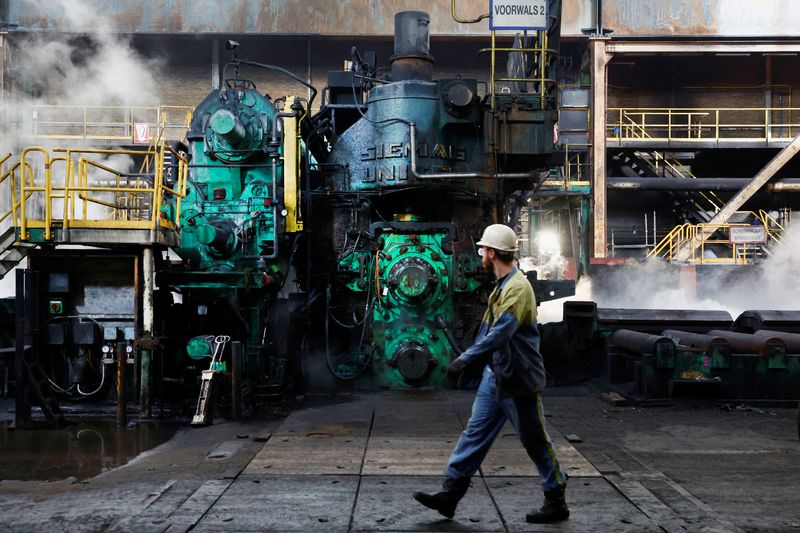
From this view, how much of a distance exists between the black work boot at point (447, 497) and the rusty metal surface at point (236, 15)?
20.0m

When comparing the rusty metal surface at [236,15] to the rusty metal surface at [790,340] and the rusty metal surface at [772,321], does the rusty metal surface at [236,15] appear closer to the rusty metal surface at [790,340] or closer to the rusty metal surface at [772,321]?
the rusty metal surface at [772,321]

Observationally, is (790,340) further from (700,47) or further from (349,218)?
(700,47)

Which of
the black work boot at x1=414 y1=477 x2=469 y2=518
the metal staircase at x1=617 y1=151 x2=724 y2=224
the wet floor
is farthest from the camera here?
the metal staircase at x1=617 y1=151 x2=724 y2=224

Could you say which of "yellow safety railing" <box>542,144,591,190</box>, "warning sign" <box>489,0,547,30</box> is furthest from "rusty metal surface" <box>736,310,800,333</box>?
"yellow safety railing" <box>542,144,591,190</box>

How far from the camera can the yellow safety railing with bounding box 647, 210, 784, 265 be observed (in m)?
23.3

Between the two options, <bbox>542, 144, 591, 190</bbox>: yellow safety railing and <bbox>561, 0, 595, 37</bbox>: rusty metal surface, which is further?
<bbox>561, 0, 595, 37</bbox>: rusty metal surface

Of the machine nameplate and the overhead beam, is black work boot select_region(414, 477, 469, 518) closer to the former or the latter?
the machine nameplate

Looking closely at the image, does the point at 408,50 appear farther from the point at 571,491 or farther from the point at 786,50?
the point at 786,50

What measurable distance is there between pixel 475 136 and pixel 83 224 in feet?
18.1

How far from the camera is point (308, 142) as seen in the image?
12430 mm

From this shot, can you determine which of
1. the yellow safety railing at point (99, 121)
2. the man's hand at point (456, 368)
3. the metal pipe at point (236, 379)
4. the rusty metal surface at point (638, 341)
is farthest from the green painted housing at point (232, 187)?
the yellow safety railing at point (99, 121)

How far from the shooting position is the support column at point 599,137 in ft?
76.7

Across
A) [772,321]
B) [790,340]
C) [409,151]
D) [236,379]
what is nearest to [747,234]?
[772,321]

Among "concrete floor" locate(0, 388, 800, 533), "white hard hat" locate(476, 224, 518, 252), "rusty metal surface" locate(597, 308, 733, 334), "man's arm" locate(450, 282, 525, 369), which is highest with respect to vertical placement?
"white hard hat" locate(476, 224, 518, 252)
